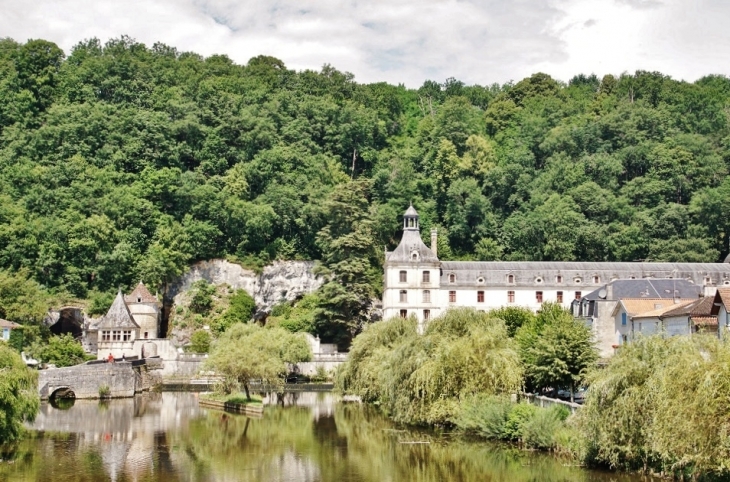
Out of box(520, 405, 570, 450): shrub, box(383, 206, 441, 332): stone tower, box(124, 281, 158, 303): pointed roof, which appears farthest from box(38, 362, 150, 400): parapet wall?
box(520, 405, 570, 450): shrub

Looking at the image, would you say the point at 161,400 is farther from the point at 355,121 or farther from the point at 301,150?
the point at 355,121

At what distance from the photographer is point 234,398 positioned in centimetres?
4916

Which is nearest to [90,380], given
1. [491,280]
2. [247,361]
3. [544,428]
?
[247,361]

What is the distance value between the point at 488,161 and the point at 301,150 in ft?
59.7

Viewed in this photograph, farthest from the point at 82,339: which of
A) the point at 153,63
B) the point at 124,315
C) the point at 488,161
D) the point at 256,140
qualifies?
the point at 488,161

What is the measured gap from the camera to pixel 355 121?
297ft

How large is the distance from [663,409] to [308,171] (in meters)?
60.8

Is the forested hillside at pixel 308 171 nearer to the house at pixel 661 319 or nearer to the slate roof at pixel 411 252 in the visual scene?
the slate roof at pixel 411 252

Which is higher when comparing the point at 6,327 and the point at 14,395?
the point at 6,327

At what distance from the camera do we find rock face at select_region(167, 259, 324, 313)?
72.9 m

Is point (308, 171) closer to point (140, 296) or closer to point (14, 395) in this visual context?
point (140, 296)

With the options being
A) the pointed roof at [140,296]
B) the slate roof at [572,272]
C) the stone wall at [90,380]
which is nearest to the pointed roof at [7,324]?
the stone wall at [90,380]

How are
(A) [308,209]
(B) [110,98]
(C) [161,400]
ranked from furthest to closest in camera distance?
(B) [110,98] → (A) [308,209] → (C) [161,400]

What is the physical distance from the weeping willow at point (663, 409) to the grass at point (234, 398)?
23.6 m
